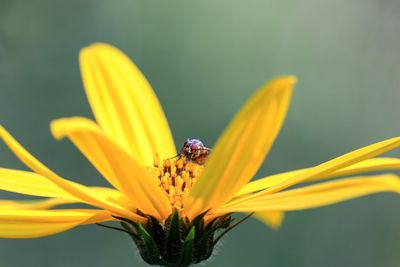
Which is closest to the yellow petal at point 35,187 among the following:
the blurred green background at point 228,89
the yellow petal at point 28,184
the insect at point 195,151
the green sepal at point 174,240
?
the yellow petal at point 28,184

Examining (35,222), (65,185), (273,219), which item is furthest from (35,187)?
(273,219)

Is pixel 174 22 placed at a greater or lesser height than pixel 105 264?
greater

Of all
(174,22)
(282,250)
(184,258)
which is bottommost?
(282,250)

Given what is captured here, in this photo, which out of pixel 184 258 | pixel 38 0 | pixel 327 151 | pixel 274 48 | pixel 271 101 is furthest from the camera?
pixel 38 0

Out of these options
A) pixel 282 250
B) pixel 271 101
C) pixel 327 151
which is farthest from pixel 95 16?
pixel 271 101

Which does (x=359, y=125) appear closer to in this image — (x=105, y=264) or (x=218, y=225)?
(x=105, y=264)

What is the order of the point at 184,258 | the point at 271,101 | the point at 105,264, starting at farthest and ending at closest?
the point at 105,264 < the point at 184,258 < the point at 271,101

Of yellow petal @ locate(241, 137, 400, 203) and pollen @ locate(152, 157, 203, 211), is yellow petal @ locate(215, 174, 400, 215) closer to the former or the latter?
yellow petal @ locate(241, 137, 400, 203)

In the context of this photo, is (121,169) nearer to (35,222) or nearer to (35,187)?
(35,222)

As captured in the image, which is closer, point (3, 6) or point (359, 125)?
point (359, 125)
